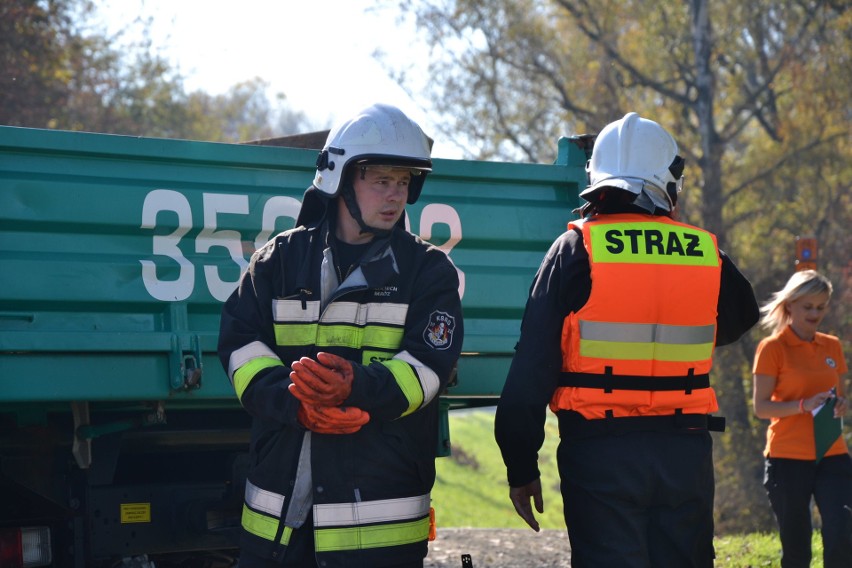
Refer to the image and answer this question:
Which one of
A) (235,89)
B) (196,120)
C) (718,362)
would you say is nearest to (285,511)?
(718,362)

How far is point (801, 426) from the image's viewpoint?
6.24 metres

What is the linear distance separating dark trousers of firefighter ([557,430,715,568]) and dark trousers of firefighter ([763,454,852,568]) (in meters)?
2.87

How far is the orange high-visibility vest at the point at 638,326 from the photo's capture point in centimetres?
350

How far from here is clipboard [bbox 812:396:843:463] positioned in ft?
20.3

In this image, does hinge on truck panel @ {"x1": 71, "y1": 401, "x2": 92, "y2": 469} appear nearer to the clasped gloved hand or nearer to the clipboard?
the clasped gloved hand

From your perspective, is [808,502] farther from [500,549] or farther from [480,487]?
[480,487]

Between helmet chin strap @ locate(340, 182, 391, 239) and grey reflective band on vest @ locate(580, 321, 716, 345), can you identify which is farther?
helmet chin strap @ locate(340, 182, 391, 239)

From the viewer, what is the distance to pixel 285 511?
3408 millimetres

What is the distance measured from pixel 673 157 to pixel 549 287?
2.08ft

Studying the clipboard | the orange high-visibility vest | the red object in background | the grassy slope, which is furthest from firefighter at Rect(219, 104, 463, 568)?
the grassy slope

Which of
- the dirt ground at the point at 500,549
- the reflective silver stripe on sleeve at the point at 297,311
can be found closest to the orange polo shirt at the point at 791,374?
the dirt ground at the point at 500,549

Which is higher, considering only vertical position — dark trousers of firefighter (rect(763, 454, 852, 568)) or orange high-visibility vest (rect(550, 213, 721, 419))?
orange high-visibility vest (rect(550, 213, 721, 419))

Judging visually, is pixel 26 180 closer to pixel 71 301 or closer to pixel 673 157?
pixel 71 301

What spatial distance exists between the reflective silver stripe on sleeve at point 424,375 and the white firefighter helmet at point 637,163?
29.1 inches
